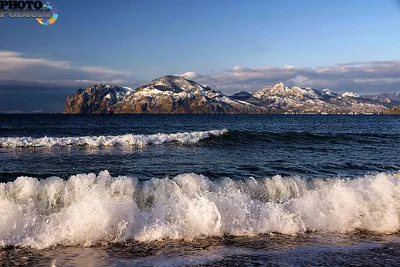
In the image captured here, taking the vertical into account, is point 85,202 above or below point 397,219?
above

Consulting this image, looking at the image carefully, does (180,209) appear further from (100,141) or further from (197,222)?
(100,141)

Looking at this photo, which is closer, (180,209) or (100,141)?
(180,209)

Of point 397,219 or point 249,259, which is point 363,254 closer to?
point 249,259

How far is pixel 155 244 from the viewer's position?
7.21 metres

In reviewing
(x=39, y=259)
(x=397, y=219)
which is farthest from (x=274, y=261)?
(x=397, y=219)

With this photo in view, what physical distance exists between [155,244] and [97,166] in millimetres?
11319

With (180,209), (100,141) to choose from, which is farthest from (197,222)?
(100,141)

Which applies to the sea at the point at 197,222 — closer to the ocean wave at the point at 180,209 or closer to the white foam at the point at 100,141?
the ocean wave at the point at 180,209

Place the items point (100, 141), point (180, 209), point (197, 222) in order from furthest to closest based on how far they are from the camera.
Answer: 1. point (100, 141)
2. point (180, 209)
3. point (197, 222)

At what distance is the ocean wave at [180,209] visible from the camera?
25.0 ft

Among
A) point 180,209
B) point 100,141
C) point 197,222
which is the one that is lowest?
point 100,141

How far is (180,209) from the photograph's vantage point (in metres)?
8.44

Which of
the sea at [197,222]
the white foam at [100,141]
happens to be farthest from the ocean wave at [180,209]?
the white foam at [100,141]

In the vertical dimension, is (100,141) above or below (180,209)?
below
